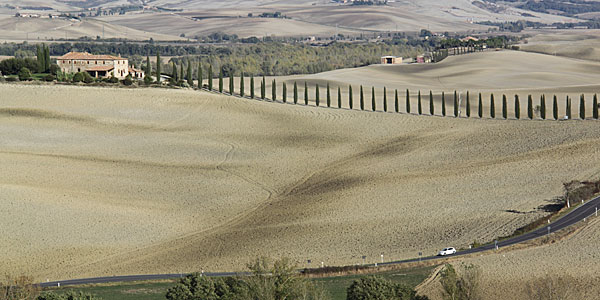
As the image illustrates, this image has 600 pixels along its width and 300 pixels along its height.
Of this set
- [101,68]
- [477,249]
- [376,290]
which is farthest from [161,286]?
[101,68]

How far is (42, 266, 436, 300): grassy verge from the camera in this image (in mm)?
44812

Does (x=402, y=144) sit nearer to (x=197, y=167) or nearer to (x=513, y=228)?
(x=197, y=167)

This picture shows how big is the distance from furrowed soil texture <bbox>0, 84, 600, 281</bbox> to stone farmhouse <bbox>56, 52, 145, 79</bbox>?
361 inches

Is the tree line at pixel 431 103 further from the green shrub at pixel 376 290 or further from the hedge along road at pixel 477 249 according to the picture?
the green shrub at pixel 376 290

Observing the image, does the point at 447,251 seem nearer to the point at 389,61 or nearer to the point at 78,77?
the point at 78,77

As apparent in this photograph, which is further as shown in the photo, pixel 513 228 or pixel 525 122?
pixel 525 122

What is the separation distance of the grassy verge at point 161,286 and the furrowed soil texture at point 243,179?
11.1 ft

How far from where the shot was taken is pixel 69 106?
290 feet

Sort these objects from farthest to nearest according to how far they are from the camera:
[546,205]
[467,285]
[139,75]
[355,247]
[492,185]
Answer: [139,75] → [492,185] → [546,205] → [355,247] → [467,285]

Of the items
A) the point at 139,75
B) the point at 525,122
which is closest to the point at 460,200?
the point at 525,122

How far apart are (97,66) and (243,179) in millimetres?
38067

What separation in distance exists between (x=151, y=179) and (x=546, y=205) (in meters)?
25.6

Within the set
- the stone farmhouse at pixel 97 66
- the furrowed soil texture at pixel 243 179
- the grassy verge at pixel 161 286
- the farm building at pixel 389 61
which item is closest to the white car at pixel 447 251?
the furrowed soil texture at pixel 243 179

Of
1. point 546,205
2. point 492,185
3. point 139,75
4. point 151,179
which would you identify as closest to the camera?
point 546,205
